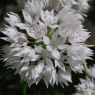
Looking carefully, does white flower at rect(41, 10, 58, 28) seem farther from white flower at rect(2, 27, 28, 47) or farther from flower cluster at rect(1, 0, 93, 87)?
white flower at rect(2, 27, 28, 47)

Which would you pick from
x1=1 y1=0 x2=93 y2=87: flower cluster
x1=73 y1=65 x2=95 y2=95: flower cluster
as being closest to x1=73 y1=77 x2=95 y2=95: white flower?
x1=73 y1=65 x2=95 y2=95: flower cluster

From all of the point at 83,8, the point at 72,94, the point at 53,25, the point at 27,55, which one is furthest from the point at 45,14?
the point at 72,94

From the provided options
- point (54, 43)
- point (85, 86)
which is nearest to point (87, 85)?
point (85, 86)

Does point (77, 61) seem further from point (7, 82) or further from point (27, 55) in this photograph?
point (7, 82)

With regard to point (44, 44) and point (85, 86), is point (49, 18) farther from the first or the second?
point (85, 86)

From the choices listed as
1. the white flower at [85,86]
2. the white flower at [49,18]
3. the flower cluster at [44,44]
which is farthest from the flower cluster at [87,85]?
the white flower at [49,18]

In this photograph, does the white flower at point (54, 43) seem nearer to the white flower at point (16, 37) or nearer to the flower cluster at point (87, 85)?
the white flower at point (16, 37)

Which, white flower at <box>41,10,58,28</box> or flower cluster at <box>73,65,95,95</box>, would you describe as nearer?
white flower at <box>41,10,58,28</box>
